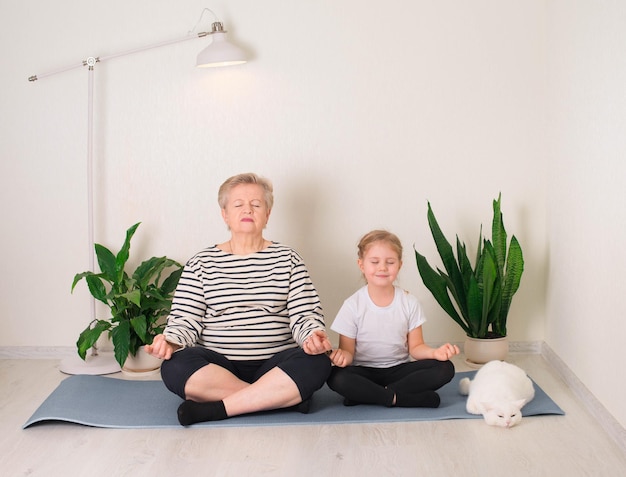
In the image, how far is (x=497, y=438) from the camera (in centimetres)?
278

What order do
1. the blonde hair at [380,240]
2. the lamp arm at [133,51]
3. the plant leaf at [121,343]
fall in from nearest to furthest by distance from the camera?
1. the blonde hair at [380,240]
2. the plant leaf at [121,343]
3. the lamp arm at [133,51]

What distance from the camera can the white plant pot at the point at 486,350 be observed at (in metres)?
3.65

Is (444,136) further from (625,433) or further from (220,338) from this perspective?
(625,433)

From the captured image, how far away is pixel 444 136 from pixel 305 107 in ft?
2.11

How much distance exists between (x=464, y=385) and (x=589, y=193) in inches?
33.8

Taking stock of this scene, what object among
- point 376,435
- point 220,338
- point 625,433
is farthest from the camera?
point 220,338

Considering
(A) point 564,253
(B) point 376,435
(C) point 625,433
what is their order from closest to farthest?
(C) point 625,433 < (B) point 376,435 < (A) point 564,253

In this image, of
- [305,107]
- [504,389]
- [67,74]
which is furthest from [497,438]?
[67,74]

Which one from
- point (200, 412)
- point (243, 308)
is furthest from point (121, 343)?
point (200, 412)

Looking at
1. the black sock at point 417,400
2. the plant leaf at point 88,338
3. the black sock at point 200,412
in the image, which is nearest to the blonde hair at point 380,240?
the black sock at point 417,400

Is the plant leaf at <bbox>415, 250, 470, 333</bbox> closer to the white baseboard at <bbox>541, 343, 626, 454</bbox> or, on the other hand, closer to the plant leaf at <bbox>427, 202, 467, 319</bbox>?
the plant leaf at <bbox>427, 202, 467, 319</bbox>

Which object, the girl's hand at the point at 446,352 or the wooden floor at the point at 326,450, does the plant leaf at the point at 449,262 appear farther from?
the wooden floor at the point at 326,450

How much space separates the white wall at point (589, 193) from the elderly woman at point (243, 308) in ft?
3.19

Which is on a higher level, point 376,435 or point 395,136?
point 395,136
